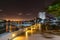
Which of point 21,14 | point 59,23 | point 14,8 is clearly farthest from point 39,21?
point 14,8

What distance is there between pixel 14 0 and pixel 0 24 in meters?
2.06

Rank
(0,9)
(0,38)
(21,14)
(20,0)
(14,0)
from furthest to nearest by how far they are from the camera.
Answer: (21,14) < (20,0) < (14,0) < (0,9) < (0,38)

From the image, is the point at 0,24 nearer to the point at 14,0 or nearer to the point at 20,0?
the point at 14,0

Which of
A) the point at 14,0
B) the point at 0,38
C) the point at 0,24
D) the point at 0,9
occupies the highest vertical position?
the point at 14,0

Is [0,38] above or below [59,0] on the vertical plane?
below

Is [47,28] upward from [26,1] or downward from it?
downward

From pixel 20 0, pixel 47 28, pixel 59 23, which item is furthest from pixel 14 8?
pixel 59 23

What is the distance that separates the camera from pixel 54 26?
18609 millimetres

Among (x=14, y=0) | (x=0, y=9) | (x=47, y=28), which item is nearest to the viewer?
(x=0, y=9)

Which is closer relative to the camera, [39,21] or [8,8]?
[8,8]

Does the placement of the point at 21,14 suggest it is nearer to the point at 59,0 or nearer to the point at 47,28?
the point at 59,0

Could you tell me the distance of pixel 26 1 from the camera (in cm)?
822

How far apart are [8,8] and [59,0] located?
104 inches

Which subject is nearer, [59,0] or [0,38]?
[0,38]
